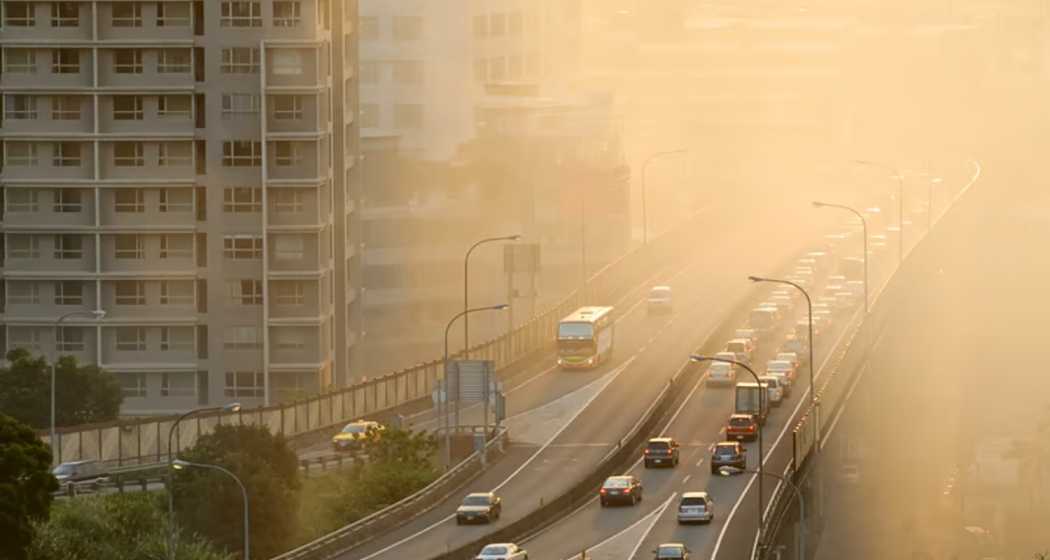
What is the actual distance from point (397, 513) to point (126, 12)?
143 ft

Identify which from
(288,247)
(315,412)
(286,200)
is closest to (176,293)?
(288,247)

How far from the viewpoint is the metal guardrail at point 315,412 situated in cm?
10631

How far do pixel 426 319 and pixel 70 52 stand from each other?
→ 166 ft

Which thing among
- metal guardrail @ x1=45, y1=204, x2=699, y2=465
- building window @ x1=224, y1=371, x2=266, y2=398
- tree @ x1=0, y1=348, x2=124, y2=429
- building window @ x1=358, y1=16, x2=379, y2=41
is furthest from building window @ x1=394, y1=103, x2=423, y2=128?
tree @ x1=0, y1=348, x2=124, y2=429

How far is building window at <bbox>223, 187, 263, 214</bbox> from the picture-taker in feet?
449

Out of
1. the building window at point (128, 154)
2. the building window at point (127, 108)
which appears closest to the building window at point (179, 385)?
the building window at point (128, 154)

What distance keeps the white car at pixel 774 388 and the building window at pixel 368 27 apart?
69578 millimetres

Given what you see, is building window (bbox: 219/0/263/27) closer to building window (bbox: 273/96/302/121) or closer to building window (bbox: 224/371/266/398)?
building window (bbox: 273/96/302/121)

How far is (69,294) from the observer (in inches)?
5418

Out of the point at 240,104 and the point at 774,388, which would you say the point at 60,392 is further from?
the point at 774,388

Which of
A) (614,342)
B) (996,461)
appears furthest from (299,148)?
(996,461)

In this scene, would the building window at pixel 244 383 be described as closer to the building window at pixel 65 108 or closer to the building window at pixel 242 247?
the building window at pixel 242 247

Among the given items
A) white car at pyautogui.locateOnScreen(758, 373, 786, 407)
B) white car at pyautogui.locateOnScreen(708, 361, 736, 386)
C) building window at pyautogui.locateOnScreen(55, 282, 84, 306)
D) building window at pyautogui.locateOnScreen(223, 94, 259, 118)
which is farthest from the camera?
building window at pyautogui.locateOnScreen(55, 282, 84, 306)

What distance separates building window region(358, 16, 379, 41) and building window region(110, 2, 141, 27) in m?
57.6
